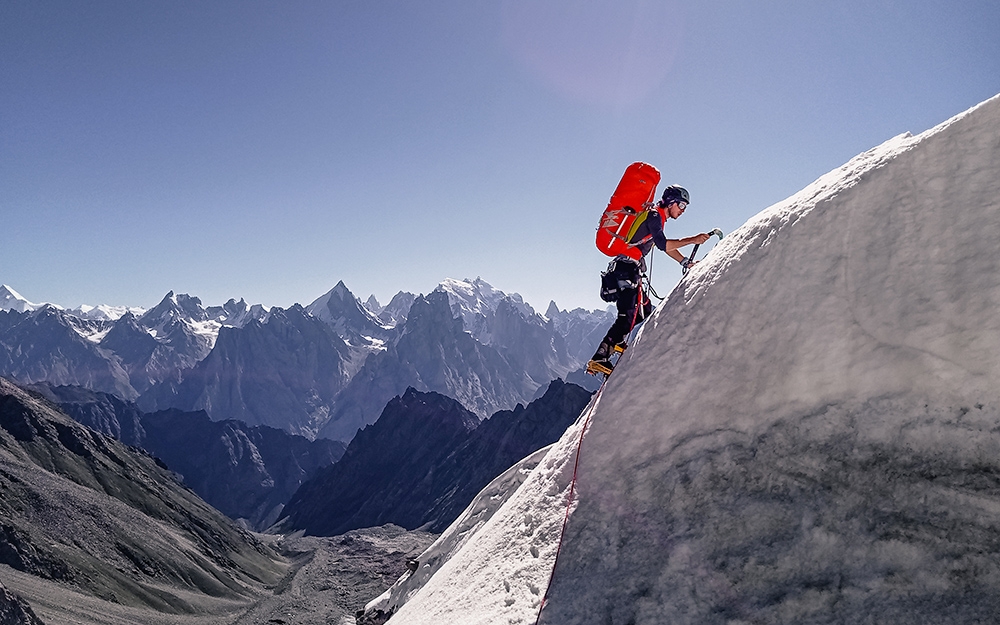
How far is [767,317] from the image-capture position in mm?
6906

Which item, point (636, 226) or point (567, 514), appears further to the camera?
point (636, 226)

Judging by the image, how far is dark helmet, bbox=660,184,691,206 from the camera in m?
10.2

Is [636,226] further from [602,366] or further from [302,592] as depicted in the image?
[302,592]

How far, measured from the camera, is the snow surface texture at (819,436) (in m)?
5.06

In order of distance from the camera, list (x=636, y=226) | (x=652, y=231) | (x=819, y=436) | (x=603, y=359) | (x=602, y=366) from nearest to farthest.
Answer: (x=819, y=436) < (x=652, y=231) < (x=636, y=226) < (x=602, y=366) < (x=603, y=359)

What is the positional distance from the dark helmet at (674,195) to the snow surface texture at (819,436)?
251 cm

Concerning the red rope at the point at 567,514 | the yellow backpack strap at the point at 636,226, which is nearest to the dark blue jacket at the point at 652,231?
the yellow backpack strap at the point at 636,226

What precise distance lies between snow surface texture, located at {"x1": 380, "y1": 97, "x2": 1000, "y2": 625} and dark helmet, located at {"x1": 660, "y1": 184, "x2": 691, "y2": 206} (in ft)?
8.23

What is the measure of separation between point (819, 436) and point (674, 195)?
18.4ft

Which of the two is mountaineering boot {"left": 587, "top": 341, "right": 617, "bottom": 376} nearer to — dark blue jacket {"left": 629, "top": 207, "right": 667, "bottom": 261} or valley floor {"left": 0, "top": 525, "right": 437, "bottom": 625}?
dark blue jacket {"left": 629, "top": 207, "right": 667, "bottom": 261}

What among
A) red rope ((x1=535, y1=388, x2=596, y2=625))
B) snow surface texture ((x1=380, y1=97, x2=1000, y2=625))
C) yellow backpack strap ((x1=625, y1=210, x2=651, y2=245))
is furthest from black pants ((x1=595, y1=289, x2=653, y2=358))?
snow surface texture ((x1=380, y1=97, x2=1000, y2=625))

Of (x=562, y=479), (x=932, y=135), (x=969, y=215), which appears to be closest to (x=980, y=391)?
(x=969, y=215)

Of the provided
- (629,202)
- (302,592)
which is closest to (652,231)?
(629,202)

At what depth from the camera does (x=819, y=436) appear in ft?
19.6
